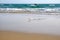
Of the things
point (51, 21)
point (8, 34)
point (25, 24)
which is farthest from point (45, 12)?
point (8, 34)

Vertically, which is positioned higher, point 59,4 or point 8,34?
point 59,4

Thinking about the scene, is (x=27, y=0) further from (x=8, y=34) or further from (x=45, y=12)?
(x=8, y=34)

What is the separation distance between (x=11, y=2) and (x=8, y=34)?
10.8 inches

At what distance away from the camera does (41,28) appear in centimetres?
82

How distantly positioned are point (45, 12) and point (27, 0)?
160 mm

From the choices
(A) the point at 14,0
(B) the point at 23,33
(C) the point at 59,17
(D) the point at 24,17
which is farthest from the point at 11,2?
(C) the point at 59,17

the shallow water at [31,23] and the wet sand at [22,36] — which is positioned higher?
the shallow water at [31,23]

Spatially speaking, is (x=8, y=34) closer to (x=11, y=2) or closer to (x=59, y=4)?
(x=11, y=2)

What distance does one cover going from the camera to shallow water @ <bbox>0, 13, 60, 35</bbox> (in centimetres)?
79

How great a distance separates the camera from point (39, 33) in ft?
2.72

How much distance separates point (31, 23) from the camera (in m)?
0.82

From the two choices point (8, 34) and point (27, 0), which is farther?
point (8, 34)

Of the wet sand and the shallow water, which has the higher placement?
the shallow water

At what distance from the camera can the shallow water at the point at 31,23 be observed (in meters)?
0.79
